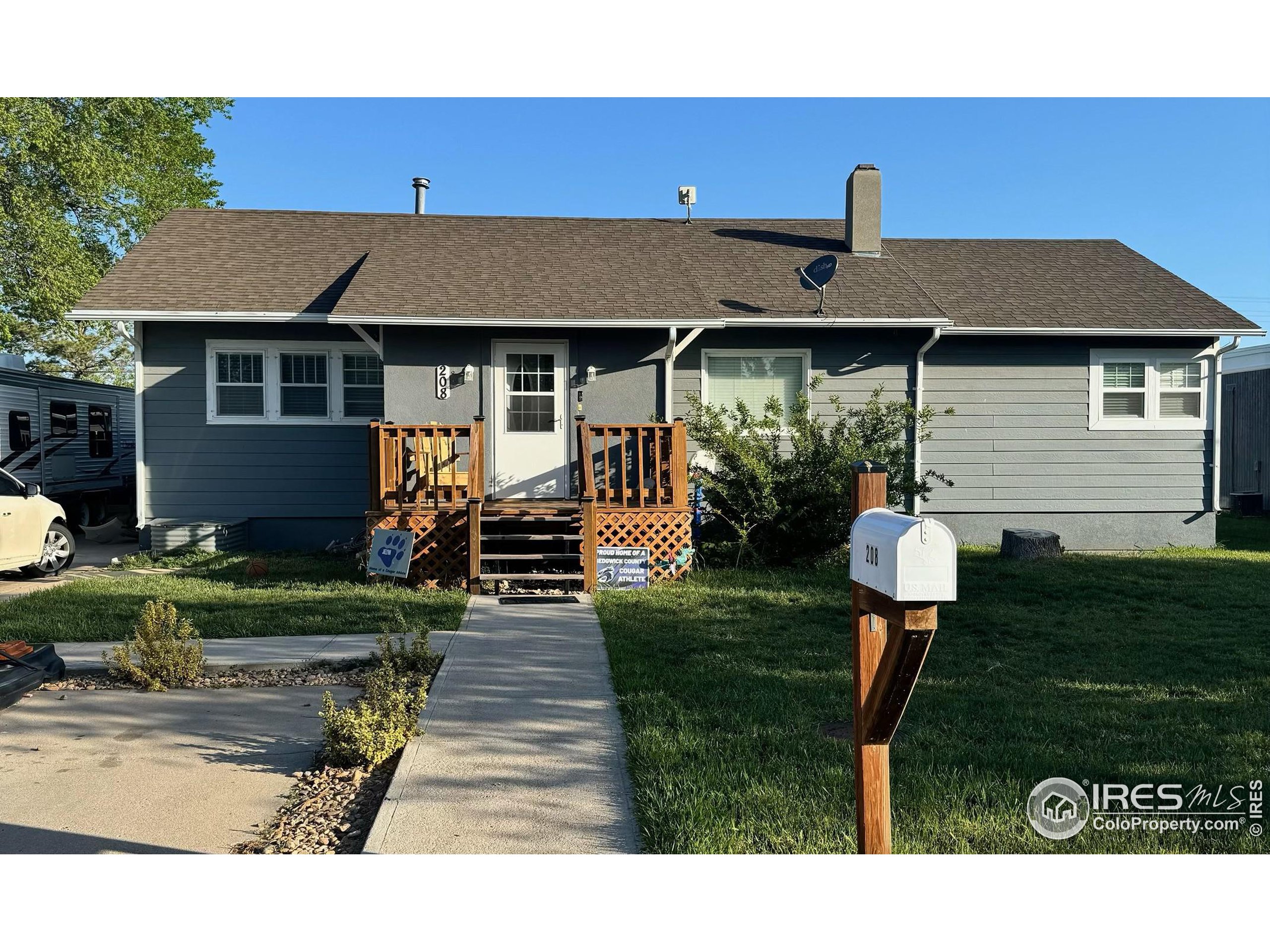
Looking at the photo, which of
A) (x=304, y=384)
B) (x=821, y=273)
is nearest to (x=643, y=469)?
(x=821, y=273)

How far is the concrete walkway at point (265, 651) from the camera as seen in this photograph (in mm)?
6078

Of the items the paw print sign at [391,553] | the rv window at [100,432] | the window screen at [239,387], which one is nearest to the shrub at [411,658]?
the paw print sign at [391,553]

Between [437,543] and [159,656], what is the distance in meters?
3.82

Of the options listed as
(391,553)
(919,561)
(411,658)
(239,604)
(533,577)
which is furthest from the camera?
(391,553)

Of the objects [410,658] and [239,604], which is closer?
[410,658]

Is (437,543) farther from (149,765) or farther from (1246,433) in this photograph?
(1246,433)

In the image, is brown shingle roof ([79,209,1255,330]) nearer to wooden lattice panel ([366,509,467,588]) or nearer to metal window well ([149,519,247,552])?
wooden lattice panel ([366,509,467,588])

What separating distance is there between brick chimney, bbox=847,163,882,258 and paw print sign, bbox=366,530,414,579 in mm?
8496

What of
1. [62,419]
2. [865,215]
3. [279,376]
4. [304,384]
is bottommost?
[62,419]

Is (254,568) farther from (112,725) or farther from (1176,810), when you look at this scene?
(1176,810)

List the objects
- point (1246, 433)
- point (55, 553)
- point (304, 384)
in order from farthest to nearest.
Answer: point (1246, 433), point (304, 384), point (55, 553)

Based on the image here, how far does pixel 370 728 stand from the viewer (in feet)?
13.7

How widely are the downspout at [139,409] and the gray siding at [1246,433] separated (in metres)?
20.2

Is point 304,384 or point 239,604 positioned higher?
point 304,384
